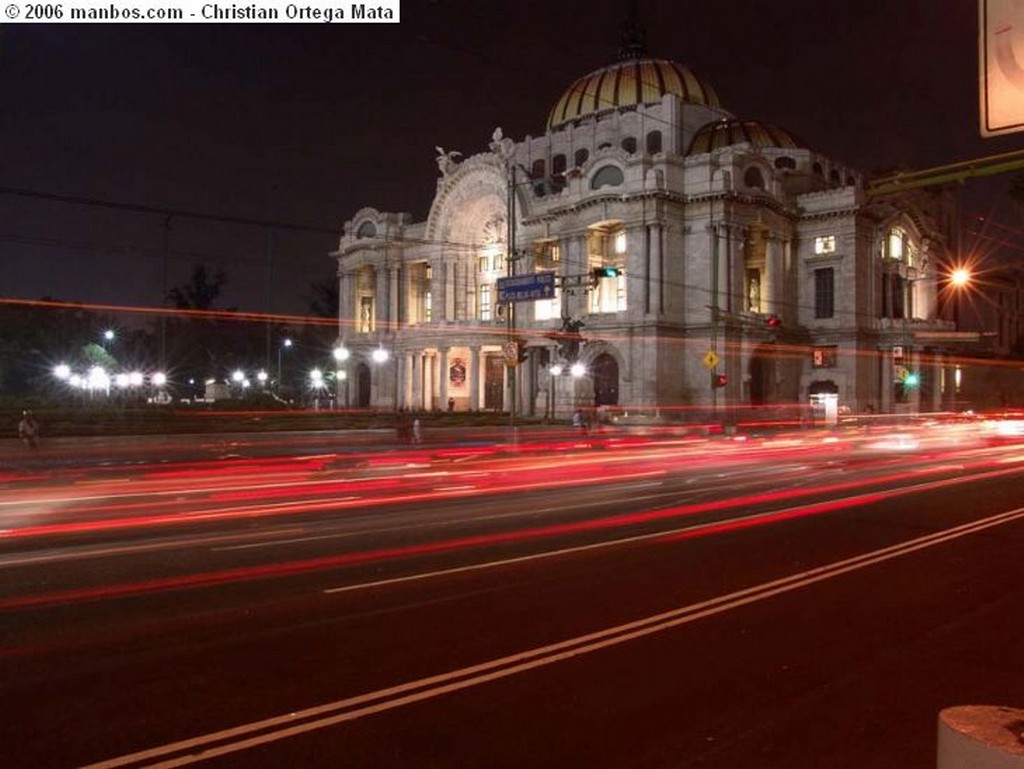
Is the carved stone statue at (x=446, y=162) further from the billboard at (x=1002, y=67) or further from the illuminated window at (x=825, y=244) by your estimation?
the billboard at (x=1002, y=67)

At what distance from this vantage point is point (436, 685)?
6234 mm

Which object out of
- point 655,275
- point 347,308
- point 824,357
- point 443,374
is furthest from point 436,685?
point 347,308

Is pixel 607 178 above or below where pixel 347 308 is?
above

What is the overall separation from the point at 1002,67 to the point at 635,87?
2686 inches

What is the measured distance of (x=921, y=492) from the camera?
61.7ft

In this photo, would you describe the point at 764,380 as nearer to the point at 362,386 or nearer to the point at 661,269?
the point at 661,269

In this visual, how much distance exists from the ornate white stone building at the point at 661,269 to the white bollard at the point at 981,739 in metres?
44.0

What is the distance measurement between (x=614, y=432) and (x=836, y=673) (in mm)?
37307

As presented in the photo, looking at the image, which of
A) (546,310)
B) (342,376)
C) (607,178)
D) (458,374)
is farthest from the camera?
(342,376)

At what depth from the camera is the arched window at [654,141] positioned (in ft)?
211

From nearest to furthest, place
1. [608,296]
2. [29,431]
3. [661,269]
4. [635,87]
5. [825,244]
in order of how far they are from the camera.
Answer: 1. [29,431]
2. [661,269]
3. [608,296]
4. [825,244]
5. [635,87]

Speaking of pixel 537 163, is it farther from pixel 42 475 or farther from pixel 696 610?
pixel 696 610

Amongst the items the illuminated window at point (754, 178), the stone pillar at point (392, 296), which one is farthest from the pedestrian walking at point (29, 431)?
the stone pillar at point (392, 296)

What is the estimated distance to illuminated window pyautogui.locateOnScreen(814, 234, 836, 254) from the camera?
60031 mm
